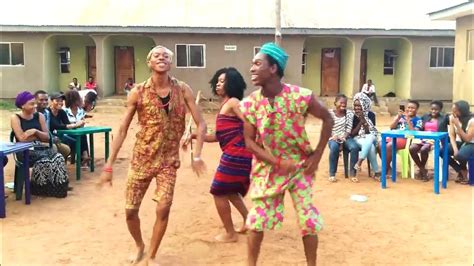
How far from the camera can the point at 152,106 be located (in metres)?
4.24

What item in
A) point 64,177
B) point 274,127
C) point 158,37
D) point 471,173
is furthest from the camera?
point 158,37

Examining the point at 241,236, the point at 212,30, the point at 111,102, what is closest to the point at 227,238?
the point at 241,236

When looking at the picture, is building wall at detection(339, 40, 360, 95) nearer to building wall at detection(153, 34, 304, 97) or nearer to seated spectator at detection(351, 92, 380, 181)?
building wall at detection(153, 34, 304, 97)

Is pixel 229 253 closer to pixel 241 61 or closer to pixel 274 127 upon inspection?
→ pixel 274 127

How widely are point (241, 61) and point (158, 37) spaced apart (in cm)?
328

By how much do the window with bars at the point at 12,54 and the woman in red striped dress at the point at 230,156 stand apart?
17.9m

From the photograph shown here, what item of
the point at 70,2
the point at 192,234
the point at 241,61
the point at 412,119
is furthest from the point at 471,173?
the point at 70,2

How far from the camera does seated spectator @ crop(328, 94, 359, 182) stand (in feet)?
25.7

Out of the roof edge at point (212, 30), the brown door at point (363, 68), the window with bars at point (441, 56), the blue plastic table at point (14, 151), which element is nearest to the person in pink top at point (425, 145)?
the blue plastic table at point (14, 151)

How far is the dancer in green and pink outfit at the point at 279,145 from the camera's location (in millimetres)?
3588

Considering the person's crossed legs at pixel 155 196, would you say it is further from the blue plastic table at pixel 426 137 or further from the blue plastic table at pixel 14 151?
the blue plastic table at pixel 426 137

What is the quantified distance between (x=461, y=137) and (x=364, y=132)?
1348mm

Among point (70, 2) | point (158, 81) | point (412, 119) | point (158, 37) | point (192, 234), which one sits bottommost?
point (192, 234)

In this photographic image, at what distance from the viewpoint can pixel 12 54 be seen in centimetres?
2069
